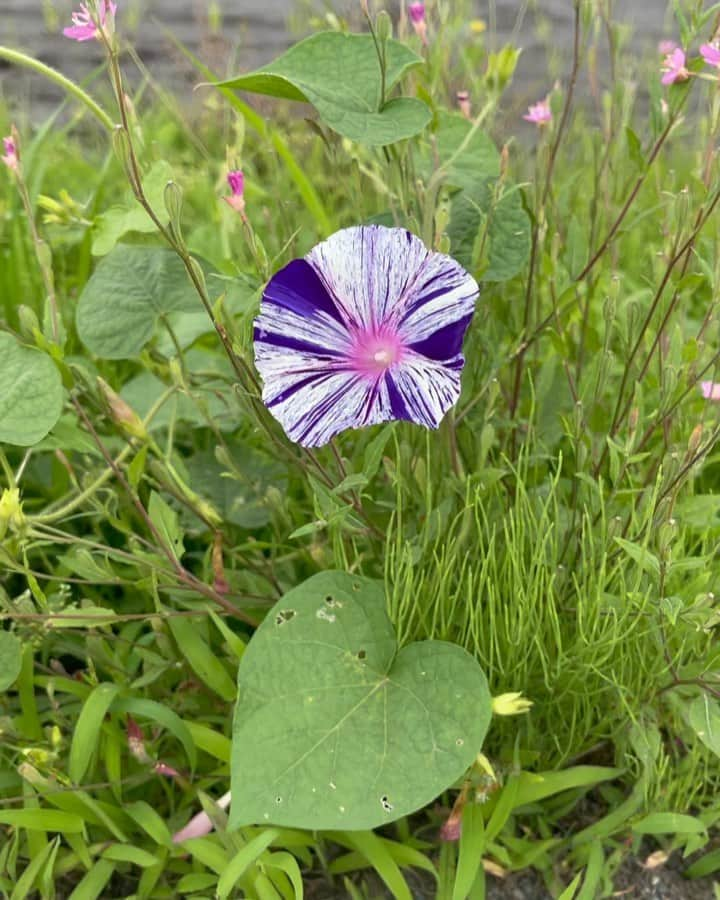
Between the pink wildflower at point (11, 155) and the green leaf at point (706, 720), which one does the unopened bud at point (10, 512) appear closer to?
the pink wildflower at point (11, 155)

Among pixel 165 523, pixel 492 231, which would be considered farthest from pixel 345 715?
pixel 492 231

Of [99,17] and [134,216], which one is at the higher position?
[99,17]

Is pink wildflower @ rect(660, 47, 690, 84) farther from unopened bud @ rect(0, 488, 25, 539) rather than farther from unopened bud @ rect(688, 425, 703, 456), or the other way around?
unopened bud @ rect(0, 488, 25, 539)

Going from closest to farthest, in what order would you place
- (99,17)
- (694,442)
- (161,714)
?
(99,17), (694,442), (161,714)

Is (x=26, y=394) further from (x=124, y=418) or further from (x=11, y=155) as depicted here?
(x=11, y=155)

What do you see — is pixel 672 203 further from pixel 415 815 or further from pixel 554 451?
pixel 415 815

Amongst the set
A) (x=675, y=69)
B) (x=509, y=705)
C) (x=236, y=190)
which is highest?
(x=675, y=69)

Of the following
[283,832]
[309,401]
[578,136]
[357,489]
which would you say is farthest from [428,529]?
[578,136]
